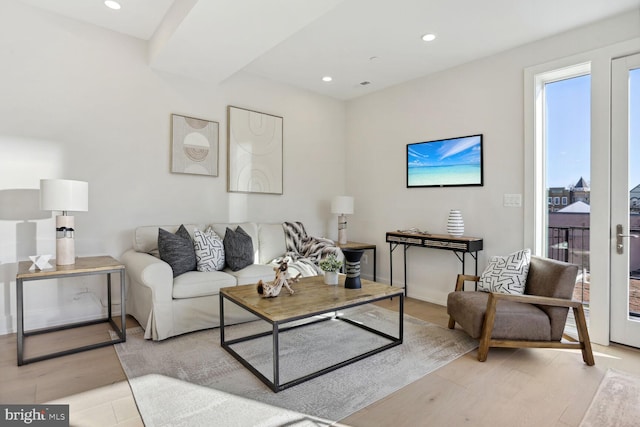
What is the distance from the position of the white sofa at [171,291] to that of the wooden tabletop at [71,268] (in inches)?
8.9

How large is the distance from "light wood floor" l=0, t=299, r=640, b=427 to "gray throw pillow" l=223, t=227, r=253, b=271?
4.09ft

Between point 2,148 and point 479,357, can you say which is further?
point 2,148

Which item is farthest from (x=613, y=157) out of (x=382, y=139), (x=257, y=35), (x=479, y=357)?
(x=257, y=35)

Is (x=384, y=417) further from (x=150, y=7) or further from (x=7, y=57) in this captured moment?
(x=7, y=57)

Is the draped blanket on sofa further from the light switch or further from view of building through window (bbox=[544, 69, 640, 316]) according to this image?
view of building through window (bbox=[544, 69, 640, 316])

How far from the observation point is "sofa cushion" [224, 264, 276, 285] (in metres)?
3.22

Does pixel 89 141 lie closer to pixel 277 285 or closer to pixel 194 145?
pixel 194 145

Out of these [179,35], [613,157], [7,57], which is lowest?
[613,157]

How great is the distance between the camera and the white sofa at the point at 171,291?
2.77m

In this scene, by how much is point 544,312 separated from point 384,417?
157cm

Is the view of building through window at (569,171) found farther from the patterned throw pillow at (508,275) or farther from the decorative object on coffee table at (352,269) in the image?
the decorative object on coffee table at (352,269)

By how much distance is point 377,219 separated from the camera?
16.0 ft

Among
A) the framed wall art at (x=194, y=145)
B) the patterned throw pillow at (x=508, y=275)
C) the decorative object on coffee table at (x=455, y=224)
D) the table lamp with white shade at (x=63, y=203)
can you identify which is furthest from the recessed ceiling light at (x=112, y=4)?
the patterned throw pillow at (x=508, y=275)

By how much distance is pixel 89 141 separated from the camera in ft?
10.8
